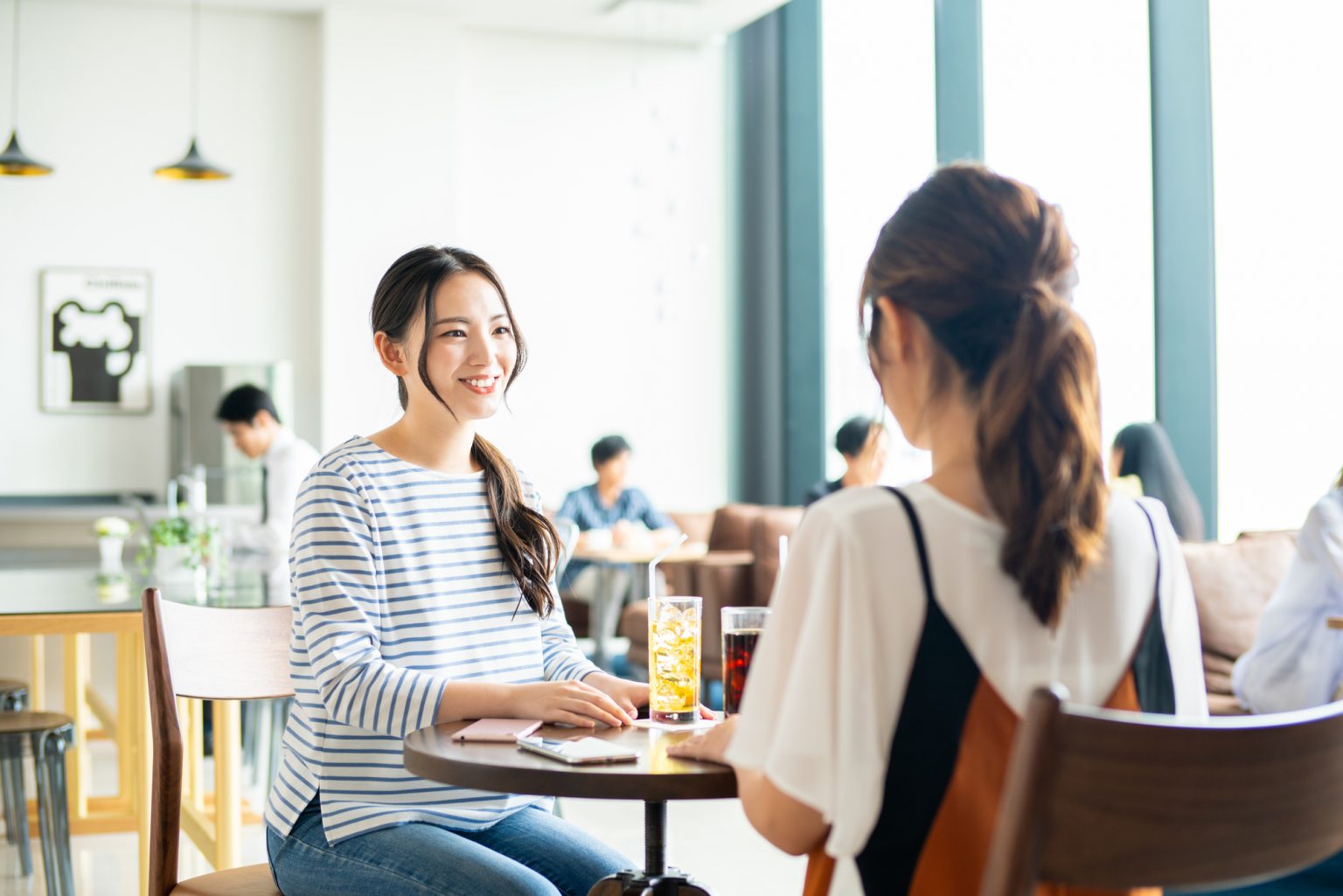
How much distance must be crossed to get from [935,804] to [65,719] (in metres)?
2.72

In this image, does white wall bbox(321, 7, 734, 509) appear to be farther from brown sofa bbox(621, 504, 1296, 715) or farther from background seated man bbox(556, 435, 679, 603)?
brown sofa bbox(621, 504, 1296, 715)

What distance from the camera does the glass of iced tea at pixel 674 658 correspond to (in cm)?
155

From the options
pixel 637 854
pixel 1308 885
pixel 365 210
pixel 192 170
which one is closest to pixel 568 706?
pixel 637 854

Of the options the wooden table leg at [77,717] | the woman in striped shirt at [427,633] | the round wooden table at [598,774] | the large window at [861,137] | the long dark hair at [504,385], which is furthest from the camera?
the large window at [861,137]

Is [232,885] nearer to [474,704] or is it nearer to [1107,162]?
[474,704]

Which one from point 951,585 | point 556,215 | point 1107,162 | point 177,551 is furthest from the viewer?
point 556,215

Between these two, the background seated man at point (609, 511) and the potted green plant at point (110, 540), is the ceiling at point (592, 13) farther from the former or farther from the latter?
the potted green plant at point (110, 540)

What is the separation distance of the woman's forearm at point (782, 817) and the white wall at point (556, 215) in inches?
Result: 244

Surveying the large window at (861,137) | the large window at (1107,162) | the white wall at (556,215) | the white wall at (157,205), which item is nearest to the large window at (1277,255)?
the large window at (1107,162)

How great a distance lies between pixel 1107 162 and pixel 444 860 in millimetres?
4617

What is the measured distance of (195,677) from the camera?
1800 mm

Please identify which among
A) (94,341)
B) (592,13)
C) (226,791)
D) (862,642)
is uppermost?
(592,13)

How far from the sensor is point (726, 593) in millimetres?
6020

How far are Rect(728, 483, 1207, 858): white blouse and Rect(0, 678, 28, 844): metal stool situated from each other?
115 inches
